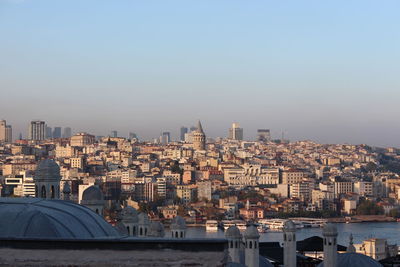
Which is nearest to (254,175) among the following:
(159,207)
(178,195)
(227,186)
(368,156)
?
(227,186)

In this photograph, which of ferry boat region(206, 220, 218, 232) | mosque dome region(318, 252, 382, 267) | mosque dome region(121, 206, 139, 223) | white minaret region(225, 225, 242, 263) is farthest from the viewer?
ferry boat region(206, 220, 218, 232)

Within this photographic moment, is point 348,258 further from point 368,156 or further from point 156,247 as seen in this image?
point 368,156

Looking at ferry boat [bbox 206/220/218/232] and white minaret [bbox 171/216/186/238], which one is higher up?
white minaret [bbox 171/216/186/238]

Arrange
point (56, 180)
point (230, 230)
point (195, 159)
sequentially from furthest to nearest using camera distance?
1. point (195, 159)
2. point (230, 230)
3. point (56, 180)

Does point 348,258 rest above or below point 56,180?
below

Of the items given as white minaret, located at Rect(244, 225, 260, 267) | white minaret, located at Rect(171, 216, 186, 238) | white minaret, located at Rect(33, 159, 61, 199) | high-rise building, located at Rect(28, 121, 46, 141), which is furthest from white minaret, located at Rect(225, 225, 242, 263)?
high-rise building, located at Rect(28, 121, 46, 141)

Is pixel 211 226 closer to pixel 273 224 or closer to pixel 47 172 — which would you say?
pixel 273 224

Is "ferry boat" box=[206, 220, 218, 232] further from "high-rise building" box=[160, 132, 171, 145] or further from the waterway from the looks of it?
"high-rise building" box=[160, 132, 171, 145]
